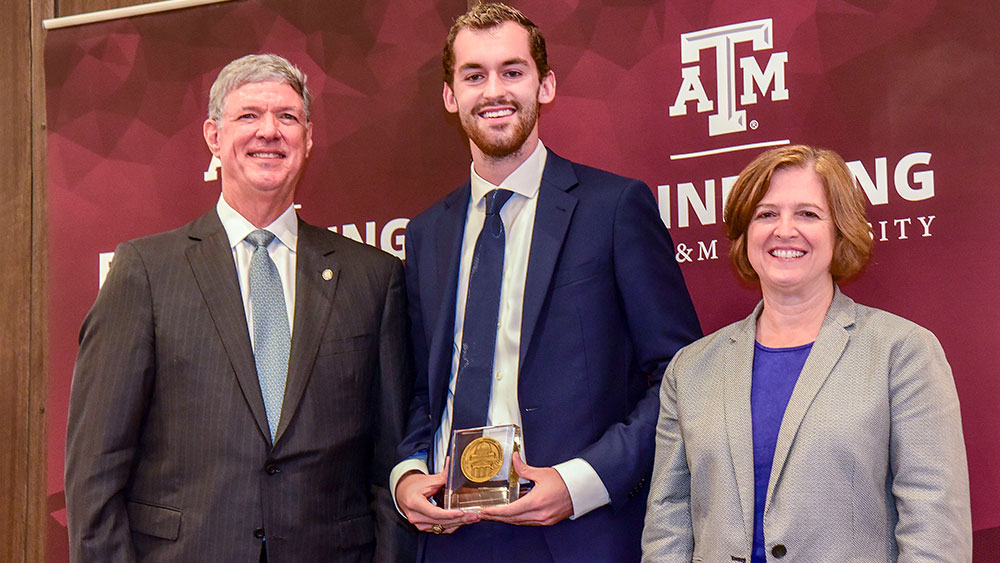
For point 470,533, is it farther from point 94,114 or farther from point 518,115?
point 94,114

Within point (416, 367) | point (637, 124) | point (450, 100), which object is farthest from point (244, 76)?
point (637, 124)

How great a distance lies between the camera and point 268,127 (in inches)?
112

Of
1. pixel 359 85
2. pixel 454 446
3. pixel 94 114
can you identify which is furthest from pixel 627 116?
pixel 94 114

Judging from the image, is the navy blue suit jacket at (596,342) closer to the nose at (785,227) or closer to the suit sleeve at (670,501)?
the suit sleeve at (670,501)

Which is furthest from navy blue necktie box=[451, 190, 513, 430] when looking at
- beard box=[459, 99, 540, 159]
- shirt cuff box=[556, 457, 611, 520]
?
shirt cuff box=[556, 457, 611, 520]

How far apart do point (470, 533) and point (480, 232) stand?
0.76 meters

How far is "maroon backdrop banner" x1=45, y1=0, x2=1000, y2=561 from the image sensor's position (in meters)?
2.74

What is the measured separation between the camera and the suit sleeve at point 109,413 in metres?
2.47

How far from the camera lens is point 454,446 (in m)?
2.35

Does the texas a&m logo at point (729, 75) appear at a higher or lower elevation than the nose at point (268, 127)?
higher

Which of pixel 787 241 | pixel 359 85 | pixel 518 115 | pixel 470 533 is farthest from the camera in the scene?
pixel 359 85

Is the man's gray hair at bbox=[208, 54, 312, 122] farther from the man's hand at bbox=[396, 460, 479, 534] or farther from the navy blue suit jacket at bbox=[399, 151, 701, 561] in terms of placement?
the man's hand at bbox=[396, 460, 479, 534]

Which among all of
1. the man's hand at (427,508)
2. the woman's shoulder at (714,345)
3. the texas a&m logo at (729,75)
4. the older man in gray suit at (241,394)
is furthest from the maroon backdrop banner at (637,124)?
the man's hand at (427,508)

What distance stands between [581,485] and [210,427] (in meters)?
0.92
